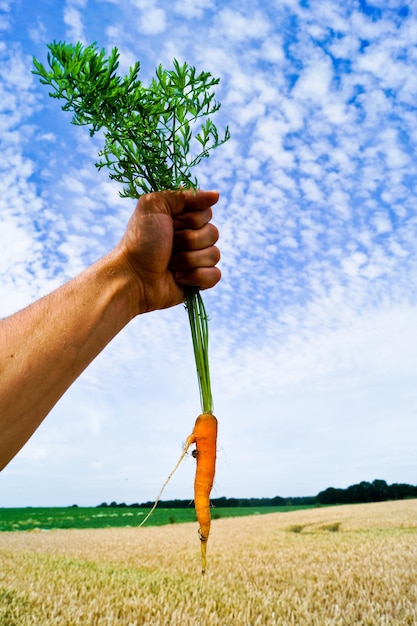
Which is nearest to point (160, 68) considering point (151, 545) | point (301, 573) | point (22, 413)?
point (22, 413)

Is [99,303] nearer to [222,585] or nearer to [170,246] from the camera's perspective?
[170,246]

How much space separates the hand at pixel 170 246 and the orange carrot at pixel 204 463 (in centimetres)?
88

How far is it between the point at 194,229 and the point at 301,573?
17.5 ft

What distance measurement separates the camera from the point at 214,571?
22.0ft

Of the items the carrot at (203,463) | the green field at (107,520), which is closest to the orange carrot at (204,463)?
the carrot at (203,463)

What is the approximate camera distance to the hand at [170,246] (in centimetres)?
295

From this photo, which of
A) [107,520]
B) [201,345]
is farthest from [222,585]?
[107,520]

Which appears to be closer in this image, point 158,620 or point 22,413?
point 22,413

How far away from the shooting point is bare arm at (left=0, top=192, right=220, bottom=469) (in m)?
2.44

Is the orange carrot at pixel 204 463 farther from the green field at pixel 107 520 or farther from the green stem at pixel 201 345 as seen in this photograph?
the green field at pixel 107 520

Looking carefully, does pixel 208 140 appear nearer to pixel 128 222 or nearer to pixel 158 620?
pixel 128 222

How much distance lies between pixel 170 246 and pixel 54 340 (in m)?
0.92

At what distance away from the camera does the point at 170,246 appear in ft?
9.94

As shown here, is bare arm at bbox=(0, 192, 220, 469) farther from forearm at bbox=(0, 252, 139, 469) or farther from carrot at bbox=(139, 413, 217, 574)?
carrot at bbox=(139, 413, 217, 574)
